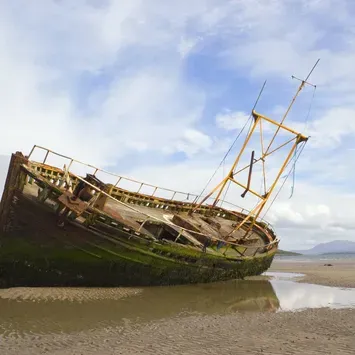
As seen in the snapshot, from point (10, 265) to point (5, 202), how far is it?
6.03 feet

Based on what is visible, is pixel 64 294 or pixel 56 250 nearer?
pixel 64 294

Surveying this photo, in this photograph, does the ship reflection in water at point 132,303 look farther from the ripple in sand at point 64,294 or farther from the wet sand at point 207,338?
the wet sand at point 207,338

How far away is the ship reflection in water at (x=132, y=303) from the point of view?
26.0 feet

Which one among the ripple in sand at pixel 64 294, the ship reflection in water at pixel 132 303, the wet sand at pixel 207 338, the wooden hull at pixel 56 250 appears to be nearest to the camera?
the wet sand at pixel 207 338

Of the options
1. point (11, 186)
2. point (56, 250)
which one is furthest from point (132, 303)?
point (11, 186)

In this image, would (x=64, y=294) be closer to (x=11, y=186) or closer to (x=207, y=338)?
(x=11, y=186)

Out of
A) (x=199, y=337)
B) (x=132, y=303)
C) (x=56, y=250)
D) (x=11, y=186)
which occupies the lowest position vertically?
(x=132, y=303)

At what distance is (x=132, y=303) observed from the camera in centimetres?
1012

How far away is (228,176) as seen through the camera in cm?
2136

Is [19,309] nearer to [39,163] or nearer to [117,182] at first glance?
[39,163]

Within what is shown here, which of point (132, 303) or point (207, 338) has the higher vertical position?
point (207, 338)

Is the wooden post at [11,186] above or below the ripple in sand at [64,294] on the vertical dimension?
above

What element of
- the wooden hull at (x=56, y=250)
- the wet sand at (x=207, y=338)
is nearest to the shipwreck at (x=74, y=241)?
the wooden hull at (x=56, y=250)

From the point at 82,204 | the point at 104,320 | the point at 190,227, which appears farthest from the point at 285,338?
the point at 190,227
